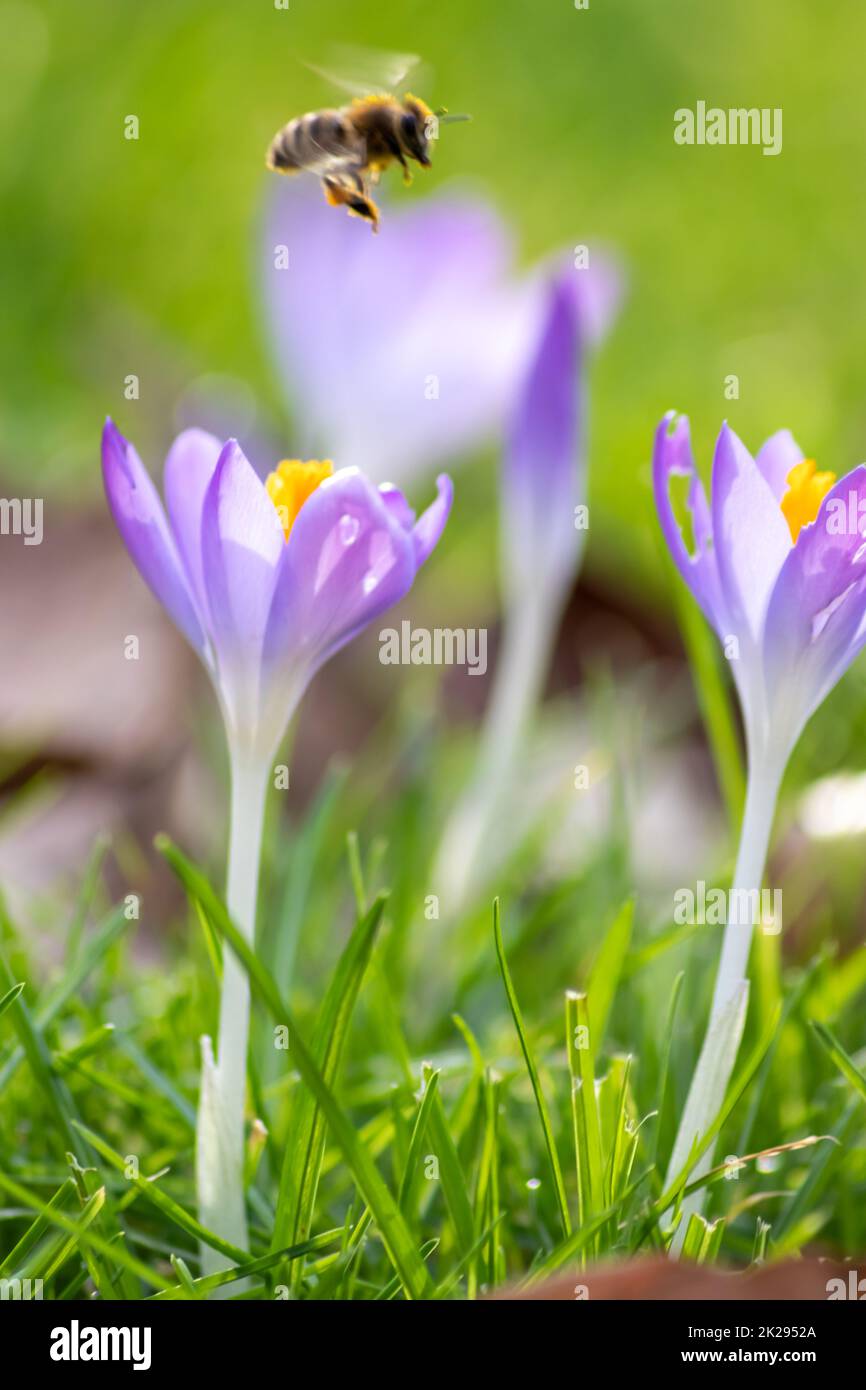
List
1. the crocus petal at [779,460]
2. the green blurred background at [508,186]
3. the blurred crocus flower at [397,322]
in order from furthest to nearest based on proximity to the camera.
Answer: the green blurred background at [508,186], the blurred crocus flower at [397,322], the crocus petal at [779,460]

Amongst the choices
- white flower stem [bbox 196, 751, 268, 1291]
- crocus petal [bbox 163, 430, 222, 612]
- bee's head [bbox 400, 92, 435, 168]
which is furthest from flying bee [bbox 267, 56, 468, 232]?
white flower stem [bbox 196, 751, 268, 1291]

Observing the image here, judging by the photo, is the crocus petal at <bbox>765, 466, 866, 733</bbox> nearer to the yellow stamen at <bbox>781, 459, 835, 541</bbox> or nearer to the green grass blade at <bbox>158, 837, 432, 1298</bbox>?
the yellow stamen at <bbox>781, 459, 835, 541</bbox>

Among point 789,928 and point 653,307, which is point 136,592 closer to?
point 789,928

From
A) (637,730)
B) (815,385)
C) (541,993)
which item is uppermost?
(815,385)

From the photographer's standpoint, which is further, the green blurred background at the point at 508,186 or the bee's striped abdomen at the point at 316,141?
the green blurred background at the point at 508,186

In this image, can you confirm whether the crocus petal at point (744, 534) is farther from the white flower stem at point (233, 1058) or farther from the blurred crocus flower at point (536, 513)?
the blurred crocus flower at point (536, 513)

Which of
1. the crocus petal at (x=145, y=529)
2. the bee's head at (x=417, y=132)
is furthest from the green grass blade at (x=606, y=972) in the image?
the bee's head at (x=417, y=132)
